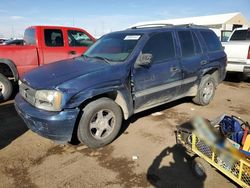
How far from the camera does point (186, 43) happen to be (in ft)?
16.9

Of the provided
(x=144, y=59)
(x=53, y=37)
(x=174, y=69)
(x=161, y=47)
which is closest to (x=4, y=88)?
(x=53, y=37)

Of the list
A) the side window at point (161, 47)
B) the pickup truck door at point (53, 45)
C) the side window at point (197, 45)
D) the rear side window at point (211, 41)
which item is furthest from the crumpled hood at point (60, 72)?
the rear side window at point (211, 41)

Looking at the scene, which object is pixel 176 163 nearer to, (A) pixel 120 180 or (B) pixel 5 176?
(A) pixel 120 180

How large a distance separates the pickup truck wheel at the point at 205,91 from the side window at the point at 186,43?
2.72 feet

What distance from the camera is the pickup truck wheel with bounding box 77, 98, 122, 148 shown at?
3596mm

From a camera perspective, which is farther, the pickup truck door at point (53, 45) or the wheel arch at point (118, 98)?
the pickup truck door at point (53, 45)

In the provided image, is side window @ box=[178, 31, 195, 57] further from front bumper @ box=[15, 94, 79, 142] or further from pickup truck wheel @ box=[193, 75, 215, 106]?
front bumper @ box=[15, 94, 79, 142]

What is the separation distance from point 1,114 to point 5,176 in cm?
263

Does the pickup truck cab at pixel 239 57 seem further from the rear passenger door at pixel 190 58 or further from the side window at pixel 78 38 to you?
the side window at pixel 78 38

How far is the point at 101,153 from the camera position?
377 centimetres

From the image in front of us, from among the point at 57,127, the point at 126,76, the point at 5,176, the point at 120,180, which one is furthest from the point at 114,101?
the point at 5,176

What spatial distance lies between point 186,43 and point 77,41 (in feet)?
11.6

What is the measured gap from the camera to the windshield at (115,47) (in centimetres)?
429

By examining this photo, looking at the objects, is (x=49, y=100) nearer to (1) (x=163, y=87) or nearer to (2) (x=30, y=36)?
(1) (x=163, y=87)
